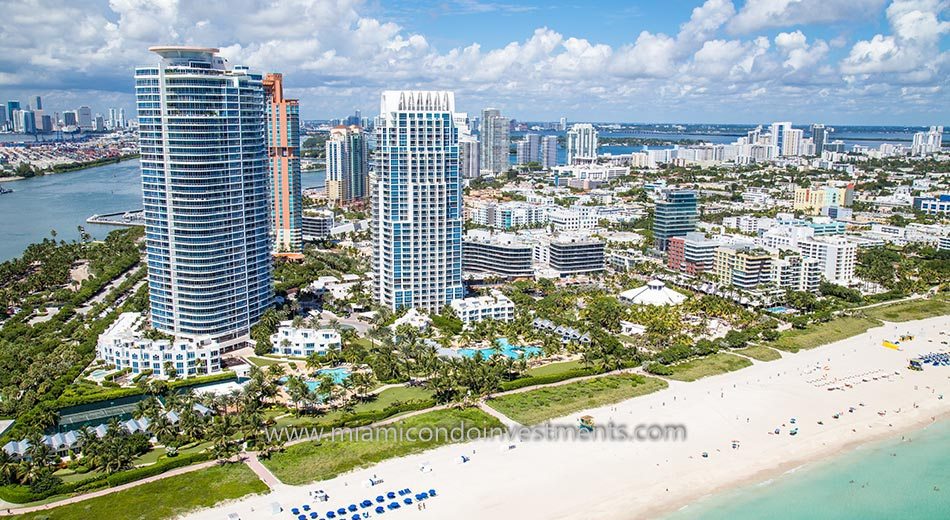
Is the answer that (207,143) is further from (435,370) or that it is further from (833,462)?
(833,462)

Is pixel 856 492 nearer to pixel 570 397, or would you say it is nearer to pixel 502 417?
pixel 570 397

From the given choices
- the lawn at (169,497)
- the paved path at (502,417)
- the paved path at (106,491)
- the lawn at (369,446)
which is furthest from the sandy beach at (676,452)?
the paved path at (106,491)

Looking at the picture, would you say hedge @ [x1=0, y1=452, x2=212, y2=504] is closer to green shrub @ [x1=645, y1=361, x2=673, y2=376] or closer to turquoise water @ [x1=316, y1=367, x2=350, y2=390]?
turquoise water @ [x1=316, y1=367, x2=350, y2=390]

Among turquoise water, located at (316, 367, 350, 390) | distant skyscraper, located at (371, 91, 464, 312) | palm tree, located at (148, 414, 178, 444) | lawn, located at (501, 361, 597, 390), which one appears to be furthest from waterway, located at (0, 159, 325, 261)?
lawn, located at (501, 361, 597, 390)

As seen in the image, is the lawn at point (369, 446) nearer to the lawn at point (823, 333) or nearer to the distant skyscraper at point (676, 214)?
the lawn at point (823, 333)

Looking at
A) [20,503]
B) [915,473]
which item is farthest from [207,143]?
[915,473]
